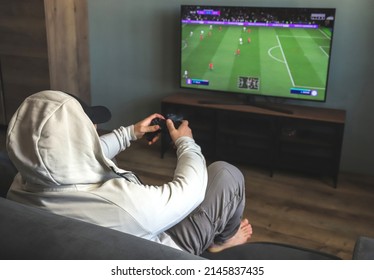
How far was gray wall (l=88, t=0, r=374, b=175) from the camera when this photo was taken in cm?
320

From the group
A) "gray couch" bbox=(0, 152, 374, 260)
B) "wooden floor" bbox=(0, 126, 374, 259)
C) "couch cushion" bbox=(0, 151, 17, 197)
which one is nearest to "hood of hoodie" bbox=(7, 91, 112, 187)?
"gray couch" bbox=(0, 152, 374, 260)

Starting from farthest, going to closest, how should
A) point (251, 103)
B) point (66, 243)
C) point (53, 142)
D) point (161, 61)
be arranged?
point (161, 61) → point (251, 103) → point (53, 142) → point (66, 243)

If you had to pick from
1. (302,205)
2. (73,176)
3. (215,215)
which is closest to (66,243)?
(73,176)

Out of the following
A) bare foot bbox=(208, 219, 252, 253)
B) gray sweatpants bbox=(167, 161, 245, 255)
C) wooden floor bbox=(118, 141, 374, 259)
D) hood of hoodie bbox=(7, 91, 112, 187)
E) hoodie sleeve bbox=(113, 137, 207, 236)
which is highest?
hood of hoodie bbox=(7, 91, 112, 187)

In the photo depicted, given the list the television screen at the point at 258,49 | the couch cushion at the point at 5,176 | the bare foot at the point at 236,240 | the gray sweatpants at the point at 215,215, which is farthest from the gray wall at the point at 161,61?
the couch cushion at the point at 5,176

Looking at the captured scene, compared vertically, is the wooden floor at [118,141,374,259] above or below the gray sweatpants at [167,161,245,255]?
below

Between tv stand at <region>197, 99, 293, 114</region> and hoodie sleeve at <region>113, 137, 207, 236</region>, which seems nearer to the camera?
hoodie sleeve at <region>113, 137, 207, 236</region>

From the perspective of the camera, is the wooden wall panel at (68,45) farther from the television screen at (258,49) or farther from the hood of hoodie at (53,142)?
the hood of hoodie at (53,142)

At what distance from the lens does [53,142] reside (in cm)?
105

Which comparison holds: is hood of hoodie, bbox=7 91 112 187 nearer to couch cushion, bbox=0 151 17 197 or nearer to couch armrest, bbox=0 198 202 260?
couch armrest, bbox=0 198 202 260

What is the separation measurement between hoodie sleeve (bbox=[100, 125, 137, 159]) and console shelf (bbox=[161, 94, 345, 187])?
1646 millimetres

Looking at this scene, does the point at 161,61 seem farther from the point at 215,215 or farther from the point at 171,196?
the point at 171,196

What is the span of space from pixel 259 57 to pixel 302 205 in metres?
1.28
